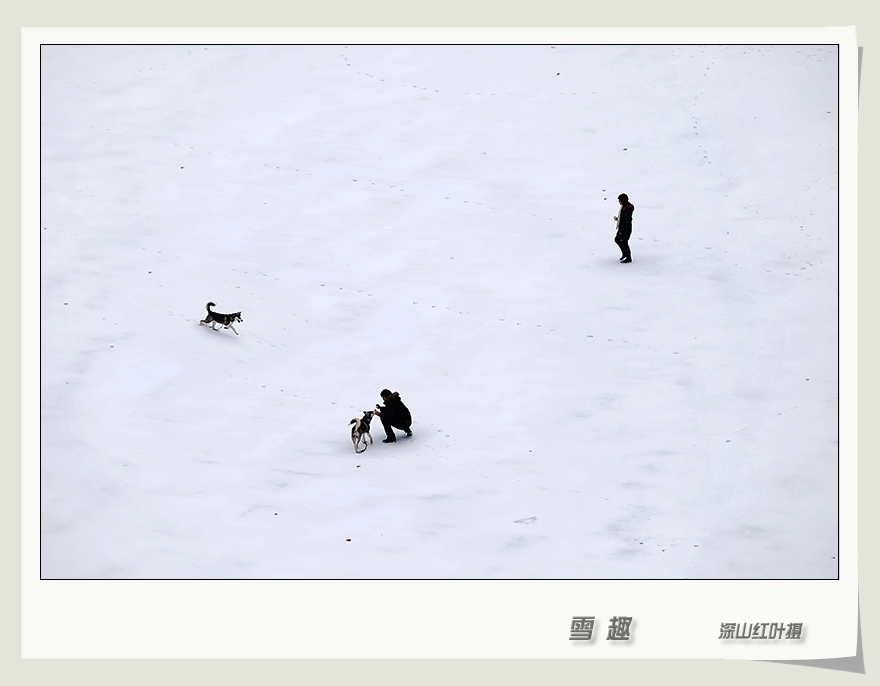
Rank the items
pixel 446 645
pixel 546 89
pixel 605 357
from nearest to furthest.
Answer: pixel 446 645
pixel 605 357
pixel 546 89

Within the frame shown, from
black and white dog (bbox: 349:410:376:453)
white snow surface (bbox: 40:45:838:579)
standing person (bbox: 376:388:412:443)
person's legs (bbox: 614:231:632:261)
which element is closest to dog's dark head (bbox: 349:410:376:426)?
black and white dog (bbox: 349:410:376:453)

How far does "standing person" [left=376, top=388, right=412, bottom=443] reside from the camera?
658 inches

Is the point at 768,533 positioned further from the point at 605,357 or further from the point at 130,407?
the point at 130,407

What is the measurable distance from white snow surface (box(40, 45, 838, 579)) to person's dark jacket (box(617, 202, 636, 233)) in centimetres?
62

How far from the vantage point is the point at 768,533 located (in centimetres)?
1533

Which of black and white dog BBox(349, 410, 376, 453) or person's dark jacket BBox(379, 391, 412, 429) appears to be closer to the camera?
black and white dog BBox(349, 410, 376, 453)

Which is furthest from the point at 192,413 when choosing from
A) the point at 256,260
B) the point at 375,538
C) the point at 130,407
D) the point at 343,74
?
the point at 343,74

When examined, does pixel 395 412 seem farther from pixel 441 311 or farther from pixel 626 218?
pixel 626 218

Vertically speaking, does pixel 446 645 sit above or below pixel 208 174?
below

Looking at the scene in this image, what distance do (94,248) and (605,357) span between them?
8.10 meters

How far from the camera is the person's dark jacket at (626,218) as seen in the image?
71.0 ft

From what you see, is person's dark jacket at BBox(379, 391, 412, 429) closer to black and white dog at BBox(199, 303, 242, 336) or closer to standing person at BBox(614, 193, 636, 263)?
black and white dog at BBox(199, 303, 242, 336)

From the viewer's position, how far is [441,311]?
20406 mm

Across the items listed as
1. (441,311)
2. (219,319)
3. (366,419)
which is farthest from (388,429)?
(441,311)
